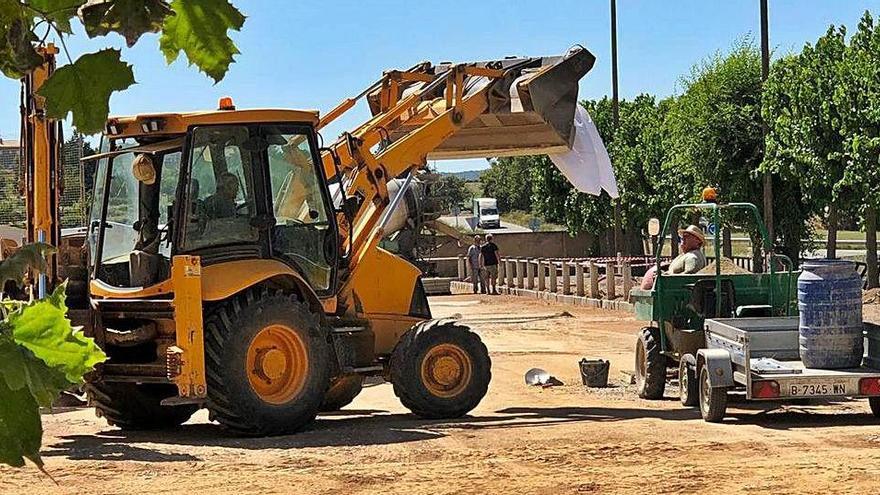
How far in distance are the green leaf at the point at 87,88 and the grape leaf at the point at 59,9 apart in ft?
0.13

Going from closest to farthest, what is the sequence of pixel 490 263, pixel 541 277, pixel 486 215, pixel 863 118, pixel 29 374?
pixel 29 374 < pixel 863 118 < pixel 541 277 < pixel 490 263 < pixel 486 215

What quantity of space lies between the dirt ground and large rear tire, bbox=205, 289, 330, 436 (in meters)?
0.24

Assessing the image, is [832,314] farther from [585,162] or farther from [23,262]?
[23,262]

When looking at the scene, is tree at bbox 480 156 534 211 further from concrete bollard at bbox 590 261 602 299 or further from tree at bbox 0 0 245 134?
tree at bbox 0 0 245 134

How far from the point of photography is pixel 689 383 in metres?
13.0

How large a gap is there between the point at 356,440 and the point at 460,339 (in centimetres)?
198

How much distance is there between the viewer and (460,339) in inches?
493

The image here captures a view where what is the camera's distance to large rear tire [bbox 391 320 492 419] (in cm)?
1227

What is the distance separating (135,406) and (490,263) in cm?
2676

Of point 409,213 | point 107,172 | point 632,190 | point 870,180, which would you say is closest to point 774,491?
point 107,172

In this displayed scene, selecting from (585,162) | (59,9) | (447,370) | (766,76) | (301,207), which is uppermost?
(766,76)

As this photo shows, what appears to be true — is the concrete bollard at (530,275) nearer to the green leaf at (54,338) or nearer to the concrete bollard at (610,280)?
the concrete bollard at (610,280)

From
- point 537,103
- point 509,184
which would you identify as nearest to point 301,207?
point 537,103

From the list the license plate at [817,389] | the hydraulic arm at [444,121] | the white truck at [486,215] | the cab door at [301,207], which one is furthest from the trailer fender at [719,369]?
the white truck at [486,215]
